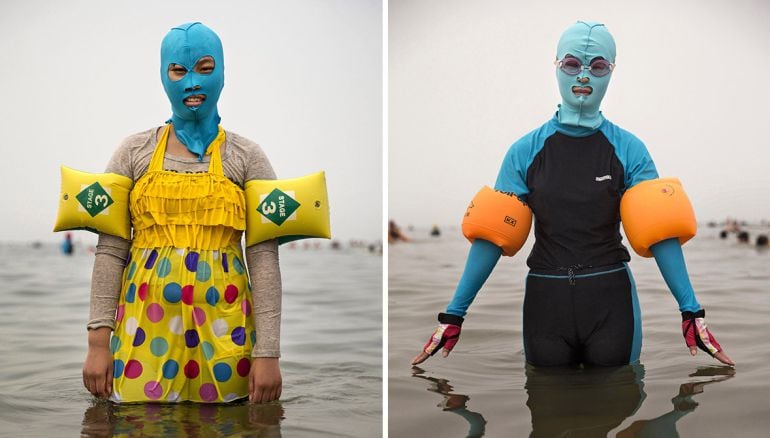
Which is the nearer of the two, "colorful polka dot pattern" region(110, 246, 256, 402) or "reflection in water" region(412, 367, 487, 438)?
"colorful polka dot pattern" region(110, 246, 256, 402)

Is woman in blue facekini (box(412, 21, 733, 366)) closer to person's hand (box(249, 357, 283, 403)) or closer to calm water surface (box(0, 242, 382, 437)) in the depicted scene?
calm water surface (box(0, 242, 382, 437))

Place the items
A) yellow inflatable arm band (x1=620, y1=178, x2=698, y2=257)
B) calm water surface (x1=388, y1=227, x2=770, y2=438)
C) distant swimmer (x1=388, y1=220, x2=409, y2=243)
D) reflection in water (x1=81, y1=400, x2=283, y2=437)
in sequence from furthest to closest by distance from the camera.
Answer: distant swimmer (x1=388, y1=220, x2=409, y2=243) → yellow inflatable arm band (x1=620, y1=178, x2=698, y2=257) → calm water surface (x1=388, y1=227, x2=770, y2=438) → reflection in water (x1=81, y1=400, x2=283, y2=437)

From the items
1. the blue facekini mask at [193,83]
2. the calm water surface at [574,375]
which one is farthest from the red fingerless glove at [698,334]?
the blue facekini mask at [193,83]

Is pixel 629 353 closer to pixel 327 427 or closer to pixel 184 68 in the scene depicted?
pixel 327 427

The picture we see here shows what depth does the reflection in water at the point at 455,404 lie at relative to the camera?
283 cm

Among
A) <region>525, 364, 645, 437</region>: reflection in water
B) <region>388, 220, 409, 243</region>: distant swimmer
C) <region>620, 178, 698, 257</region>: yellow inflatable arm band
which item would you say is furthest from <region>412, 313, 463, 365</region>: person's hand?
<region>388, 220, 409, 243</region>: distant swimmer

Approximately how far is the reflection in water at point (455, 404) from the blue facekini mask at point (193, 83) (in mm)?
1072

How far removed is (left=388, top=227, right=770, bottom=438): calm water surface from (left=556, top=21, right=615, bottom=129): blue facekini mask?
54 cm

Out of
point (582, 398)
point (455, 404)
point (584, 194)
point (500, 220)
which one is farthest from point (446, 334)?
point (584, 194)

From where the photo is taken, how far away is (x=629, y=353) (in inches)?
123

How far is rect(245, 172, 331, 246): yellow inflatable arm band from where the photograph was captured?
2729mm

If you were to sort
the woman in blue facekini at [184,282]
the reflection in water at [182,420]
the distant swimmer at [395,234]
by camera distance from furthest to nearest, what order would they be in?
1. the distant swimmer at [395,234]
2. the woman in blue facekini at [184,282]
3. the reflection in water at [182,420]

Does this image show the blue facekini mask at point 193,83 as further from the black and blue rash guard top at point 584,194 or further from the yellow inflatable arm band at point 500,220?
the black and blue rash guard top at point 584,194

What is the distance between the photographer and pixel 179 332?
2695mm
